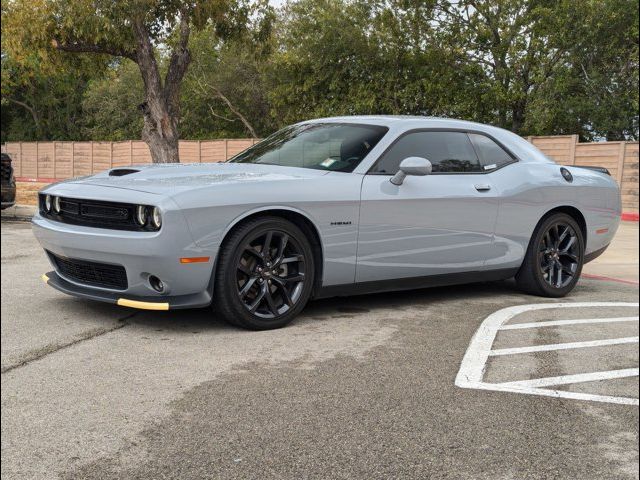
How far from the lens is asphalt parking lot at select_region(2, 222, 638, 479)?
2.75m

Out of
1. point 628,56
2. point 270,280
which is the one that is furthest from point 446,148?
point 628,56

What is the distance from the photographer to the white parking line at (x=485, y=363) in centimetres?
363

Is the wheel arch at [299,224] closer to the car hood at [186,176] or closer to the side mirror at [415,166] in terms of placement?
the car hood at [186,176]

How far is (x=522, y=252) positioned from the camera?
6.32 m

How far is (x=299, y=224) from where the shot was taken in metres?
5.00

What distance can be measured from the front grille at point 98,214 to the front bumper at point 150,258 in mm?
46

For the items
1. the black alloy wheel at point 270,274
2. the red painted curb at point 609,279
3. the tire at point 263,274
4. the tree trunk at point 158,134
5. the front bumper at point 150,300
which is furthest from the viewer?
the tree trunk at point 158,134

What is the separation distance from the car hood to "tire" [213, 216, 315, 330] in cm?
37

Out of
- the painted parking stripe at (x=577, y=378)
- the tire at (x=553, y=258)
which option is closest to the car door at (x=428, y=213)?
the tire at (x=553, y=258)

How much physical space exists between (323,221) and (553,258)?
2614mm

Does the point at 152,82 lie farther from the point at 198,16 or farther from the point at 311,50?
the point at 311,50

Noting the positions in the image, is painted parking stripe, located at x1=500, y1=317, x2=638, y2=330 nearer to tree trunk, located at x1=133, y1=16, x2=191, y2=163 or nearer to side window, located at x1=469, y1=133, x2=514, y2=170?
side window, located at x1=469, y1=133, x2=514, y2=170

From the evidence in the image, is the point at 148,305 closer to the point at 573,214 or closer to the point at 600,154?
the point at 573,214

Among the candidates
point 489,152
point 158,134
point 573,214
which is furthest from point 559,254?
point 158,134
